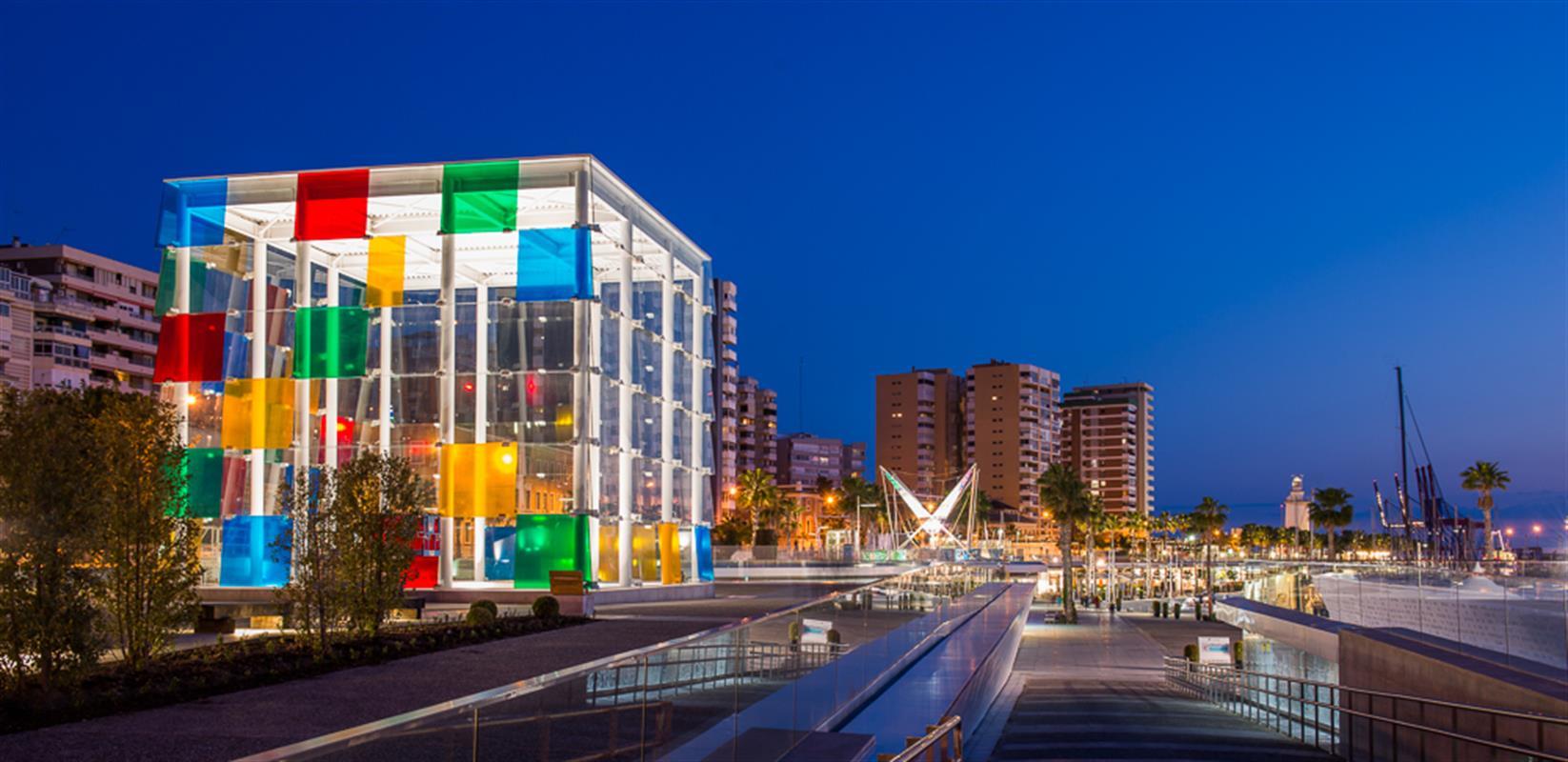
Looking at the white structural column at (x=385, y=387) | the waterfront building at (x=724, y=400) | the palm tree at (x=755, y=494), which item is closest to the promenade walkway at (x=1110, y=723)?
the white structural column at (x=385, y=387)

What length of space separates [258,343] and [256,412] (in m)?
2.72

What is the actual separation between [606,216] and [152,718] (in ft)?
114

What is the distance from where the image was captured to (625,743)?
278 inches

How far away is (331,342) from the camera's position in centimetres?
4906

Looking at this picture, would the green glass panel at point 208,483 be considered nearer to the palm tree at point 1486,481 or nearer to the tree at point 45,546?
the tree at point 45,546

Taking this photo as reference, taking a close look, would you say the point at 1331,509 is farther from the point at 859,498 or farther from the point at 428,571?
the point at 428,571

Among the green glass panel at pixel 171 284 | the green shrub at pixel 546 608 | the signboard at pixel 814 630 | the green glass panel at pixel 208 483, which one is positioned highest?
the green glass panel at pixel 171 284

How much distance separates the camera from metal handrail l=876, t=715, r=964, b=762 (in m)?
8.73

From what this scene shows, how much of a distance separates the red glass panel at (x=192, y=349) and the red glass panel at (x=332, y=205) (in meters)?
4.80

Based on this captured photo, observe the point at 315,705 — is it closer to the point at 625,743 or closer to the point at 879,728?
the point at 879,728

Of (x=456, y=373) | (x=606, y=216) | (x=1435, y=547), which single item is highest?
(x=606, y=216)

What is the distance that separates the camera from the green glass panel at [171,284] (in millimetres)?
49531

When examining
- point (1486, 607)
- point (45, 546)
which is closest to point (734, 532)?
point (1486, 607)

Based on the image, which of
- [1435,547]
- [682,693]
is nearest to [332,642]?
[682,693]
